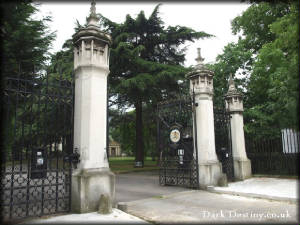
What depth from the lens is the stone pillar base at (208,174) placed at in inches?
334

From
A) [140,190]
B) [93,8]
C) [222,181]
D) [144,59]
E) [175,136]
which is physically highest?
[144,59]

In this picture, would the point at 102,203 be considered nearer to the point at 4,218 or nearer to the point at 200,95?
the point at 4,218

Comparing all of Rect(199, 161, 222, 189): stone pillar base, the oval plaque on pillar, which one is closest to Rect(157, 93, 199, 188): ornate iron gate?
the oval plaque on pillar

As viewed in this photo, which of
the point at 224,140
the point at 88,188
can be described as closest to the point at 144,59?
the point at 224,140

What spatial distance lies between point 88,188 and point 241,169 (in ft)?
26.0

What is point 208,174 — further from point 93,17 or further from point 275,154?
point 93,17

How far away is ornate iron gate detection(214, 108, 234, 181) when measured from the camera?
33.4 ft

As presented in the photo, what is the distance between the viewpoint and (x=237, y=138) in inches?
432

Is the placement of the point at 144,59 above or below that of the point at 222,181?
above

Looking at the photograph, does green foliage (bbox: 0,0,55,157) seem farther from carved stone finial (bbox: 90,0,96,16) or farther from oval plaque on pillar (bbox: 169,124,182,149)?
oval plaque on pillar (bbox: 169,124,182,149)

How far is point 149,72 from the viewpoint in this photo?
1758 centimetres

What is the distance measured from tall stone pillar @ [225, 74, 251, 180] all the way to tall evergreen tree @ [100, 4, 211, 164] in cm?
601

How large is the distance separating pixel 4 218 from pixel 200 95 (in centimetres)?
728

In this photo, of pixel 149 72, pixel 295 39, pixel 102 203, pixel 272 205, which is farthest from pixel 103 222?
pixel 149 72
